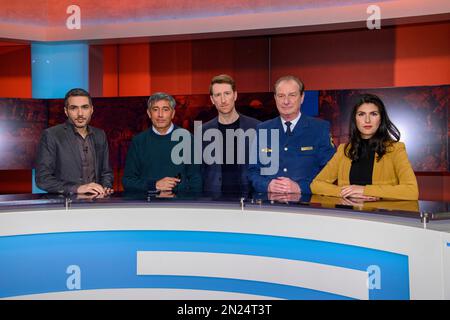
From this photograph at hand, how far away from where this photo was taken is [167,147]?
323 centimetres

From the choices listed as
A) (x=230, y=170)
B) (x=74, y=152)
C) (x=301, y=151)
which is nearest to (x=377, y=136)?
(x=301, y=151)

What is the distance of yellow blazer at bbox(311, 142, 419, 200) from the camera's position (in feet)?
7.54

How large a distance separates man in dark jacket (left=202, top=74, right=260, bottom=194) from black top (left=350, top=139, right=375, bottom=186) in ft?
2.58

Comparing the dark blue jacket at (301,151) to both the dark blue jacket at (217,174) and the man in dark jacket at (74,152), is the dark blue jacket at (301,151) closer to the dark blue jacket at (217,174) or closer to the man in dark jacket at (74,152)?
the dark blue jacket at (217,174)

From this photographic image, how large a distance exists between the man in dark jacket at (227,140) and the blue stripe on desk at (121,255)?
42.8 inches

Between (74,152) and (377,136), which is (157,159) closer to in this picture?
(74,152)

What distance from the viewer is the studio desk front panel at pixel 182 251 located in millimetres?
1871

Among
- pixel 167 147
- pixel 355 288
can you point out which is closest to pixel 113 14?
pixel 167 147

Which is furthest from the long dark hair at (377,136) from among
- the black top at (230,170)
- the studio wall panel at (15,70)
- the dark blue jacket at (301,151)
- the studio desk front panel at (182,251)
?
the studio wall panel at (15,70)

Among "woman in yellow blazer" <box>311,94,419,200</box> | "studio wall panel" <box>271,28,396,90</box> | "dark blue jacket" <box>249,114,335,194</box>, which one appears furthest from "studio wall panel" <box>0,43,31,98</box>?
"woman in yellow blazer" <box>311,94,419,200</box>

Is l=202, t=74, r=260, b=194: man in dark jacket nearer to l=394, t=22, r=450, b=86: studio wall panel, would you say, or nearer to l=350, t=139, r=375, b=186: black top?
l=350, t=139, r=375, b=186: black top

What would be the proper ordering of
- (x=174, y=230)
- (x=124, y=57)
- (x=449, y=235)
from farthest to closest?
(x=124, y=57), (x=174, y=230), (x=449, y=235)
